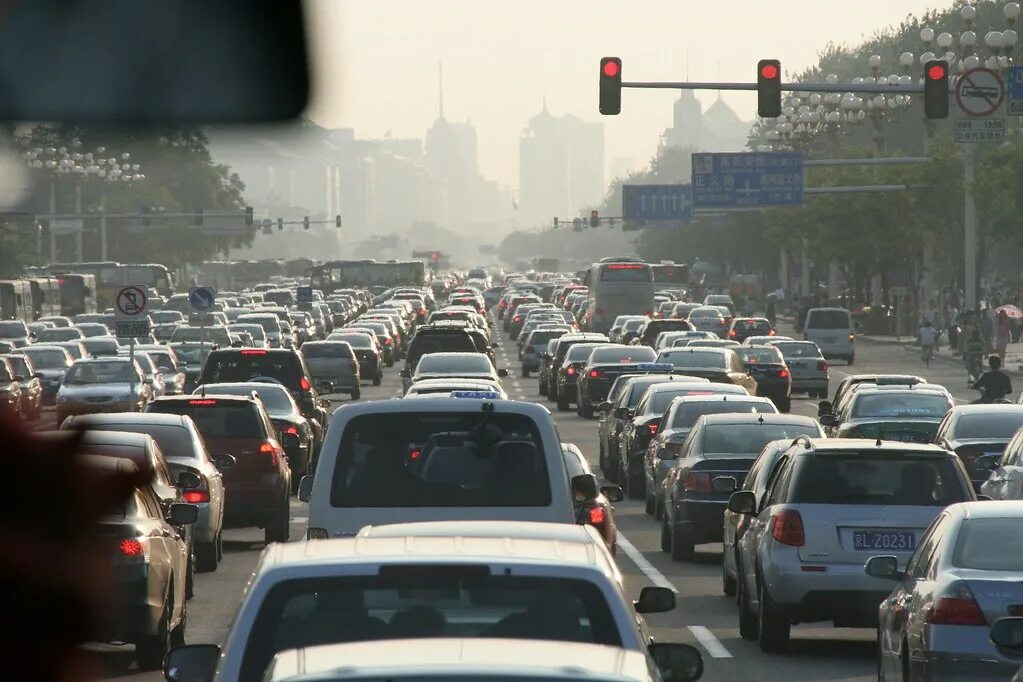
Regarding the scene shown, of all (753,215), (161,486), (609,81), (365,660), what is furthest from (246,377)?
(753,215)

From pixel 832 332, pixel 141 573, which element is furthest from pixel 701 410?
pixel 832 332

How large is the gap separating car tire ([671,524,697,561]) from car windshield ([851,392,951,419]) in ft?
21.7

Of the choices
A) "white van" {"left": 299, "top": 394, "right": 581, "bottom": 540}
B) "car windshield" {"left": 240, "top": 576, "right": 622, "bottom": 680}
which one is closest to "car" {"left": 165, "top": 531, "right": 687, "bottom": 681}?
"car windshield" {"left": 240, "top": 576, "right": 622, "bottom": 680}

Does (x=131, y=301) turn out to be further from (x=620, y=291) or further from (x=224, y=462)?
(x=620, y=291)

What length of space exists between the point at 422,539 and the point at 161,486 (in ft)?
33.3

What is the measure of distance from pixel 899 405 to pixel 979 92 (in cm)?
1054

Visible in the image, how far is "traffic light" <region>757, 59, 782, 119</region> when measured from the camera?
3241 cm

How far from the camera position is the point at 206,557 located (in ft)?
67.8

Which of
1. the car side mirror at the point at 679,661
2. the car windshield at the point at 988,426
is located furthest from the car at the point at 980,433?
the car side mirror at the point at 679,661

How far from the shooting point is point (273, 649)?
Answer: 6.43 m

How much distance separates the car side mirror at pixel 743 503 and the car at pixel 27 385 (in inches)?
1195

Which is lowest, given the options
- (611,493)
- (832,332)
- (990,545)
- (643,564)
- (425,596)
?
(832,332)

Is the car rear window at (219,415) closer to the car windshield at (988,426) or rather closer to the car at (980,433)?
the car at (980,433)

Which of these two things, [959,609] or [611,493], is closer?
[959,609]
